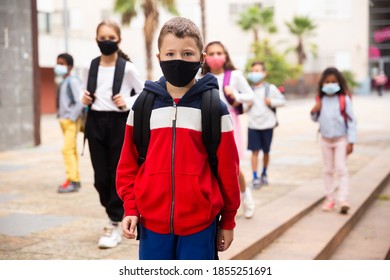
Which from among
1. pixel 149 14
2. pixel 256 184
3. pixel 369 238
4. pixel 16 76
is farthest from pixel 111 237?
pixel 149 14

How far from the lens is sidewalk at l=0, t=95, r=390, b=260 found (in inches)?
227

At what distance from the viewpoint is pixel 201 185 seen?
3.21m

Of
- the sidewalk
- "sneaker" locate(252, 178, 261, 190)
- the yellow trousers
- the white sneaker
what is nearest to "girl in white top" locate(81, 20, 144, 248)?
the sidewalk

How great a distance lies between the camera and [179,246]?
10.8 ft

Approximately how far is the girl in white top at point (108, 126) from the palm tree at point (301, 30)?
1787 inches

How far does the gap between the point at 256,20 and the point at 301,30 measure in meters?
3.73

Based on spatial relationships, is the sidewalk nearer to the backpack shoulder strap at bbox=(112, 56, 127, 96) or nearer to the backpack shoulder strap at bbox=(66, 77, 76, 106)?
the backpack shoulder strap at bbox=(66, 77, 76, 106)

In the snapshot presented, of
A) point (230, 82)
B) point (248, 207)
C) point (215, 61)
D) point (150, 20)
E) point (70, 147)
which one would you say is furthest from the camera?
point (150, 20)

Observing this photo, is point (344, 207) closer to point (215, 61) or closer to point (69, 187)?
point (215, 61)

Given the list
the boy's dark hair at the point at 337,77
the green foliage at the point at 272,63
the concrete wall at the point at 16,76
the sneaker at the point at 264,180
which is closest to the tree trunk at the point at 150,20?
the green foliage at the point at 272,63

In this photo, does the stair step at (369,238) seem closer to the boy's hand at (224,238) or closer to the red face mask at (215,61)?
the red face mask at (215,61)
